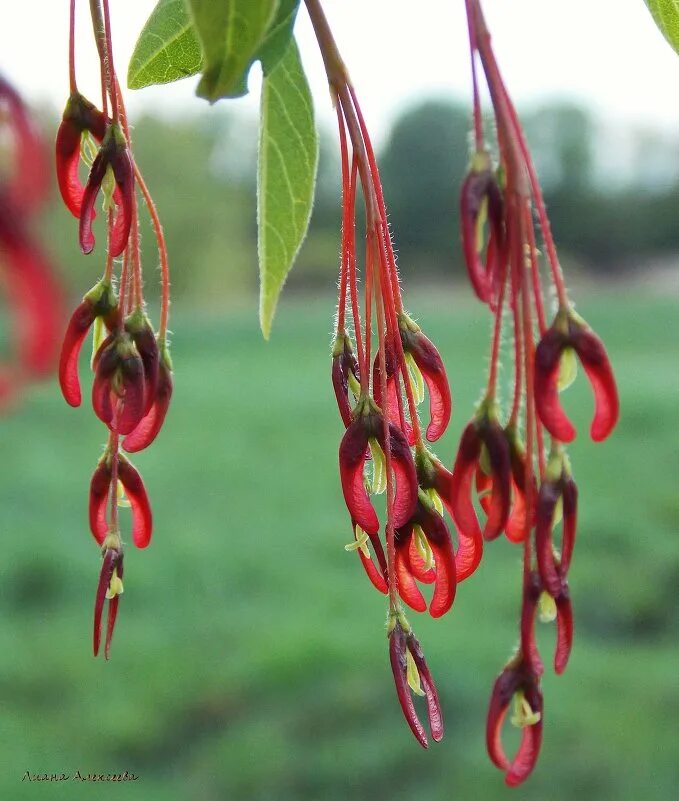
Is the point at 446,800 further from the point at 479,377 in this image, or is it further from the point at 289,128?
the point at 479,377

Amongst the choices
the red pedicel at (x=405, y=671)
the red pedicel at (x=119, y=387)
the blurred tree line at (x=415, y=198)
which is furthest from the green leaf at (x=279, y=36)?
the blurred tree line at (x=415, y=198)

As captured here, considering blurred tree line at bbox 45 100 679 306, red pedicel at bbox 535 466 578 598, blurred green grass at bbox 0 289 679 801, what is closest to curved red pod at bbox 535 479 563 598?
red pedicel at bbox 535 466 578 598

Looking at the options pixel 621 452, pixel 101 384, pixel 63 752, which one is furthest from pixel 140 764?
pixel 621 452

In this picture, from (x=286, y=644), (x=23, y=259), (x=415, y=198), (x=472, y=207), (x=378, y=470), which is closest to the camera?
(x=23, y=259)

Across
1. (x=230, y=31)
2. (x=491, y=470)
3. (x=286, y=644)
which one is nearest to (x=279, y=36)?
(x=230, y=31)

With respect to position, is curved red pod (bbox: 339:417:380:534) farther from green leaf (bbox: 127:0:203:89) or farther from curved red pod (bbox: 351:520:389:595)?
green leaf (bbox: 127:0:203:89)

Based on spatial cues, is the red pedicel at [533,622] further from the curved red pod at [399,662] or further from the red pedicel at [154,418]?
the red pedicel at [154,418]

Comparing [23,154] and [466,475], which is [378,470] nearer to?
[466,475]
